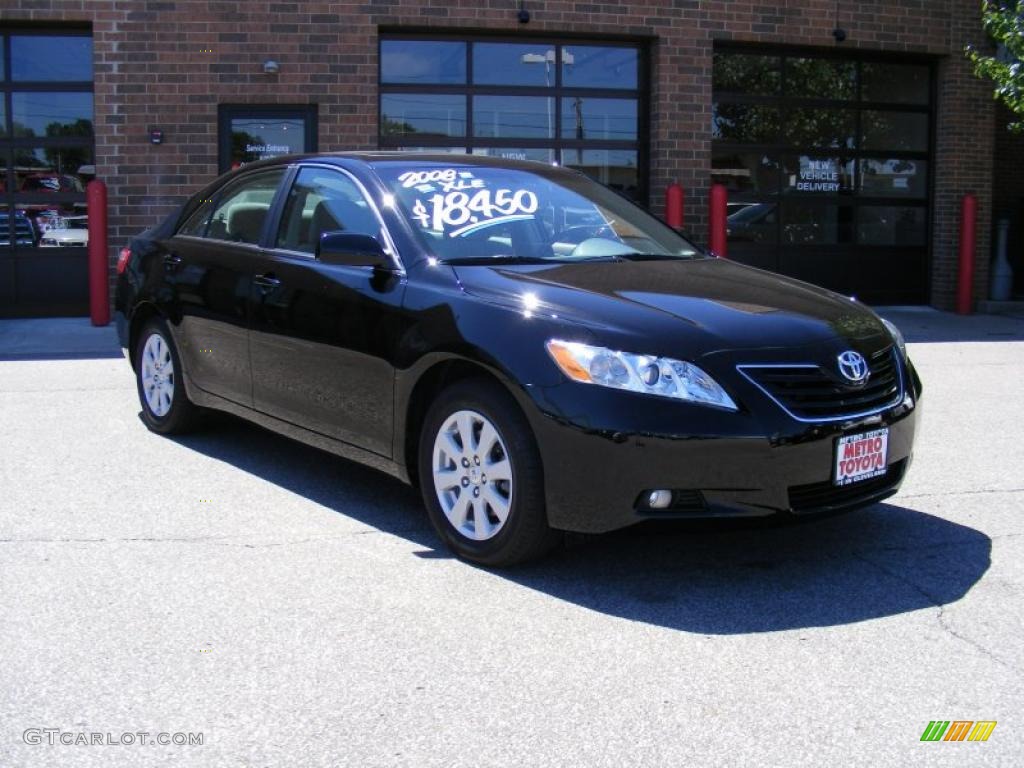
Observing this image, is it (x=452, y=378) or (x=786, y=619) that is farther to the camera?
(x=452, y=378)

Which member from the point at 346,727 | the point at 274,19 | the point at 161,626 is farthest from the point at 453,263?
the point at 274,19

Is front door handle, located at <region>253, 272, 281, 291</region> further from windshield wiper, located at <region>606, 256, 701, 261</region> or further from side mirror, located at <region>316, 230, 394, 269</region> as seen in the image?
windshield wiper, located at <region>606, 256, 701, 261</region>

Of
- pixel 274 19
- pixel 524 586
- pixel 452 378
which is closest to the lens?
pixel 524 586

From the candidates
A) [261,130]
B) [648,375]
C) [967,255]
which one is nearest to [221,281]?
[648,375]

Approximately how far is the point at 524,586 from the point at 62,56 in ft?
36.1

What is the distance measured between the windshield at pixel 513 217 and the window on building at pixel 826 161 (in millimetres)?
9255

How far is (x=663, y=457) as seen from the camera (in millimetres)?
3938

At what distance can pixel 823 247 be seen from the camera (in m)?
15.2

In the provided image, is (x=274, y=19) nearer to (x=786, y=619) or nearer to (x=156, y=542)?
(x=156, y=542)

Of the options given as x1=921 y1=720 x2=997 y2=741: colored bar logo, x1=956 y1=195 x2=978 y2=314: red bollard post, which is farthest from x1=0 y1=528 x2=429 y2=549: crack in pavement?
x1=956 y1=195 x2=978 y2=314: red bollard post

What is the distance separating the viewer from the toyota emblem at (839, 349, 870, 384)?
426cm

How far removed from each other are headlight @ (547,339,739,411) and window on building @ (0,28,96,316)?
34.5ft

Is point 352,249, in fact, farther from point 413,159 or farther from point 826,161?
point 826,161

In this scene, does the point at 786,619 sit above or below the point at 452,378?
below
